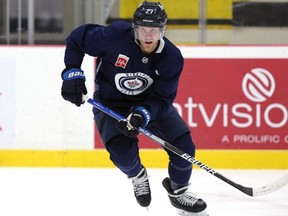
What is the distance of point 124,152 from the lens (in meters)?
3.37

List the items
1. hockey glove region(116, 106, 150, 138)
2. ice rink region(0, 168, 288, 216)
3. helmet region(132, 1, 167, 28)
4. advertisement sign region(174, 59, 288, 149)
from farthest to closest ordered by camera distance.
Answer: advertisement sign region(174, 59, 288, 149) → ice rink region(0, 168, 288, 216) → hockey glove region(116, 106, 150, 138) → helmet region(132, 1, 167, 28)

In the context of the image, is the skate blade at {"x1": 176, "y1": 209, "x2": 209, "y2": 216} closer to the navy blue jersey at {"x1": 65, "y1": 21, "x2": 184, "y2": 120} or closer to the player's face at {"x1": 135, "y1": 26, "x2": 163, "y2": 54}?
the navy blue jersey at {"x1": 65, "y1": 21, "x2": 184, "y2": 120}

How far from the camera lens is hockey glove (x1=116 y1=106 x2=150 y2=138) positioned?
3.21 m

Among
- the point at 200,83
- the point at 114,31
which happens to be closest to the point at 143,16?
the point at 114,31

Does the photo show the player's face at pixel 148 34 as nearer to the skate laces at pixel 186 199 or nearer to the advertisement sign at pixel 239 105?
the skate laces at pixel 186 199

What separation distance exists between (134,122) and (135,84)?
9.0 inches

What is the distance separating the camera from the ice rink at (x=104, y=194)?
3.82 meters

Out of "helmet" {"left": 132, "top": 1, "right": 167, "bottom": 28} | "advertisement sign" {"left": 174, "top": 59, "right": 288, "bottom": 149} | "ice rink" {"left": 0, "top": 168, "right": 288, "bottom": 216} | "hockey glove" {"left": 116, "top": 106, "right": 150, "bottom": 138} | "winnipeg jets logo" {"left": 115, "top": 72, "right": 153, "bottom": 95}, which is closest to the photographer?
"helmet" {"left": 132, "top": 1, "right": 167, "bottom": 28}

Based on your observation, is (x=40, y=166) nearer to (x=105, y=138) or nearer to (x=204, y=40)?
(x=204, y=40)

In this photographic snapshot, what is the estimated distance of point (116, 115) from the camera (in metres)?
3.38

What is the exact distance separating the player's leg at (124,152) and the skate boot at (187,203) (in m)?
0.15

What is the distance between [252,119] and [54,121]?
1392 mm

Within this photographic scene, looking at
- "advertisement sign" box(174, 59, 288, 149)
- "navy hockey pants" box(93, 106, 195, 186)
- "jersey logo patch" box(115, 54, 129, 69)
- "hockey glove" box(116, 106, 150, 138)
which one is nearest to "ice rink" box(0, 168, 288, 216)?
"advertisement sign" box(174, 59, 288, 149)

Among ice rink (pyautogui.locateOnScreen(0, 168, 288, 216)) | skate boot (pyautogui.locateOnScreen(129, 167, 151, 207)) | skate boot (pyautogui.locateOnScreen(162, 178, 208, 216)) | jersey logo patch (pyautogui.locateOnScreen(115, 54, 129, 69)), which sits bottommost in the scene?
ice rink (pyautogui.locateOnScreen(0, 168, 288, 216))
